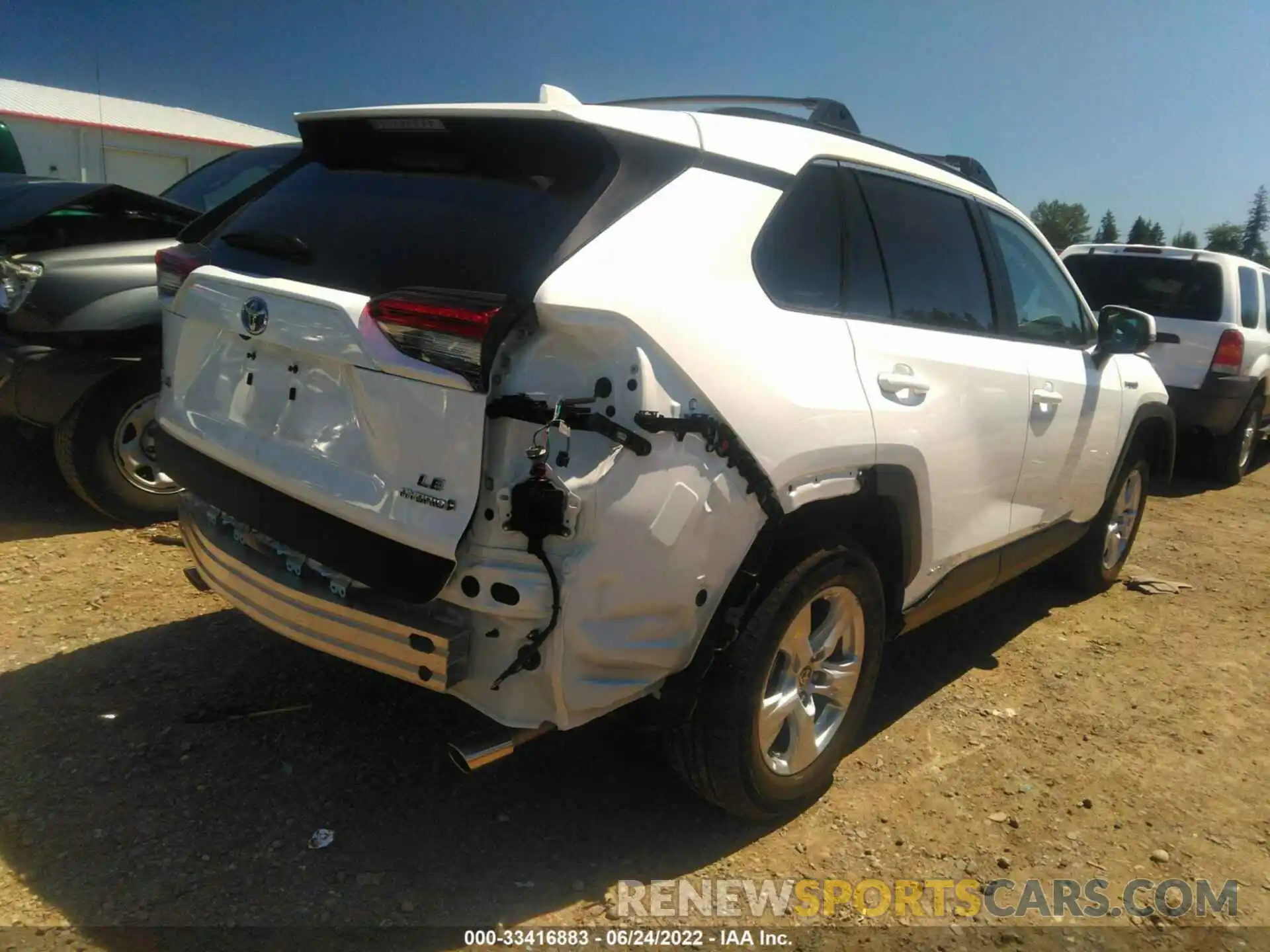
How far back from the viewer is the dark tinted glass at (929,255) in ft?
10.4

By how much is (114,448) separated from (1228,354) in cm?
805

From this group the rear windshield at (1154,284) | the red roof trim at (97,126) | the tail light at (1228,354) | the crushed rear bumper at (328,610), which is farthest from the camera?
the red roof trim at (97,126)

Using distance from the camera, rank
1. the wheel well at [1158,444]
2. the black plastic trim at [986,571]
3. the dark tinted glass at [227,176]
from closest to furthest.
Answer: the black plastic trim at [986,571] → the wheel well at [1158,444] → the dark tinted glass at [227,176]

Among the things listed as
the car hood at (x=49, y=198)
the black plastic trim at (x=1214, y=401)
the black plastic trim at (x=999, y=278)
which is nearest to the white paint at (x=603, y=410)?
the black plastic trim at (x=999, y=278)

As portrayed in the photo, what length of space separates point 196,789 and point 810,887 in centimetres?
180

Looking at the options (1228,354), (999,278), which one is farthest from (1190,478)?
(999,278)

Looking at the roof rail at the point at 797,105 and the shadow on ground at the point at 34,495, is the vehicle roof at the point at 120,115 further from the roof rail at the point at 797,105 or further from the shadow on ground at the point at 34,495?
the roof rail at the point at 797,105

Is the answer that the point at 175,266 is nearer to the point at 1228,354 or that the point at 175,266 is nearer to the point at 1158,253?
the point at 1228,354

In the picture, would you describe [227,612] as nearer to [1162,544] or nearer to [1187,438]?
[1162,544]

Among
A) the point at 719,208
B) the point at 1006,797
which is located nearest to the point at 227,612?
the point at 719,208

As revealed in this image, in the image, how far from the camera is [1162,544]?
646 cm

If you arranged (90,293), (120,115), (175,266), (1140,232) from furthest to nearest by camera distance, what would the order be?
(1140,232)
(120,115)
(90,293)
(175,266)

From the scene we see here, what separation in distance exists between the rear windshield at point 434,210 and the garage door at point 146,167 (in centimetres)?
2147

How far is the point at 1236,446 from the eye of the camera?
8.38 metres
